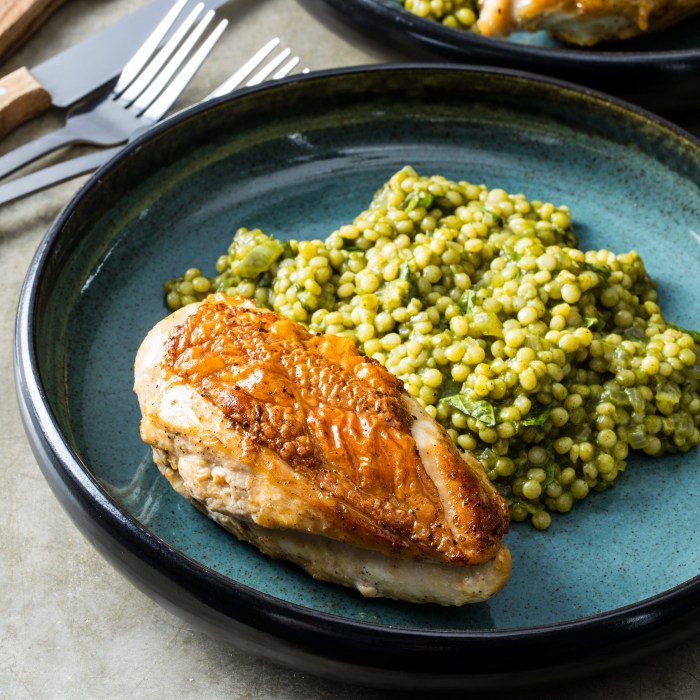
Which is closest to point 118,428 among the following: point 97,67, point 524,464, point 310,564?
point 310,564

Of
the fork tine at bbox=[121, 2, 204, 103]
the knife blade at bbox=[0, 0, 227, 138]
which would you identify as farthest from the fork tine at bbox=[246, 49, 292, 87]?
the knife blade at bbox=[0, 0, 227, 138]

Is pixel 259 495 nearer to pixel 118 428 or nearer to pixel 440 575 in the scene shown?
pixel 440 575

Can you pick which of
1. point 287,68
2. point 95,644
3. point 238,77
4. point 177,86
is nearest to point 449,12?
point 287,68

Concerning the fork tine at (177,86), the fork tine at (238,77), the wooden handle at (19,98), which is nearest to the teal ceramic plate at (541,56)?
the fork tine at (238,77)

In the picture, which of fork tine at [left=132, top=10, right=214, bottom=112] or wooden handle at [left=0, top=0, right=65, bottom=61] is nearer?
fork tine at [left=132, top=10, right=214, bottom=112]

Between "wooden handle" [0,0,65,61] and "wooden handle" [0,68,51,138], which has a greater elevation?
"wooden handle" [0,0,65,61]

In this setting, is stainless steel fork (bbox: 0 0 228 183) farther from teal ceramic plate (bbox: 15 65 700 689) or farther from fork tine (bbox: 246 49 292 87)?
teal ceramic plate (bbox: 15 65 700 689)
